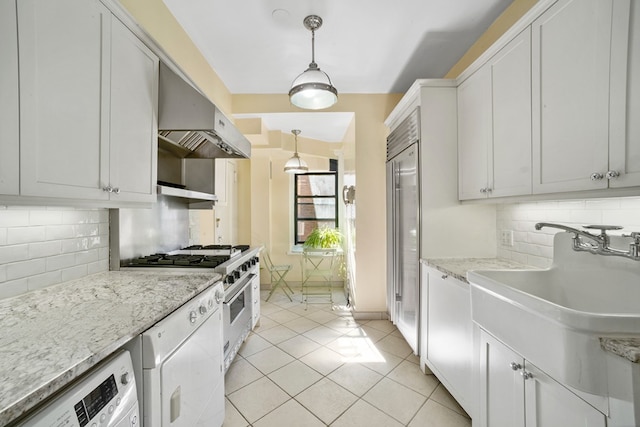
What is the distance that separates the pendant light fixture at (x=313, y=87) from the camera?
6.18ft

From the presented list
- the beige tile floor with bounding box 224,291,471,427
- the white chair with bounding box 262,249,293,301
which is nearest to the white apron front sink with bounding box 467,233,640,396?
the beige tile floor with bounding box 224,291,471,427

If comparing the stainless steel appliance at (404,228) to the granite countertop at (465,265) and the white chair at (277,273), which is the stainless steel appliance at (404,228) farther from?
the white chair at (277,273)

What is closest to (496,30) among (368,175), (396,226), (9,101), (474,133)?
(474,133)

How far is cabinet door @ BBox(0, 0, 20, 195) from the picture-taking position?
2.82 feet

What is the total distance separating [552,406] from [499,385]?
294mm

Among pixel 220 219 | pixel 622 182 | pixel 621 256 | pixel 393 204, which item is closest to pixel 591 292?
pixel 621 256

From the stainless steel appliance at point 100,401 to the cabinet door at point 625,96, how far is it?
1.90 metres

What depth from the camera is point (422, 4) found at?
1918 mm

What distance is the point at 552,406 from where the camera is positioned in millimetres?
954

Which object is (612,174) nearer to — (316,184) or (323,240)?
(323,240)

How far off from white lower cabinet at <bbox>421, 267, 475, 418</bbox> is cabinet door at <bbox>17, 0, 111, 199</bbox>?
2018mm

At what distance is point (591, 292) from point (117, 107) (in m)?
2.44

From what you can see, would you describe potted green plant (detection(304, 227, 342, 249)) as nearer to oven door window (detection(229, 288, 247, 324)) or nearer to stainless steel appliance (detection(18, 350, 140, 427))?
oven door window (detection(229, 288, 247, 324))

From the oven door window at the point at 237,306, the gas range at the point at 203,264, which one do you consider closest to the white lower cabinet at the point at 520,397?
the gas range at the point at 203,264
